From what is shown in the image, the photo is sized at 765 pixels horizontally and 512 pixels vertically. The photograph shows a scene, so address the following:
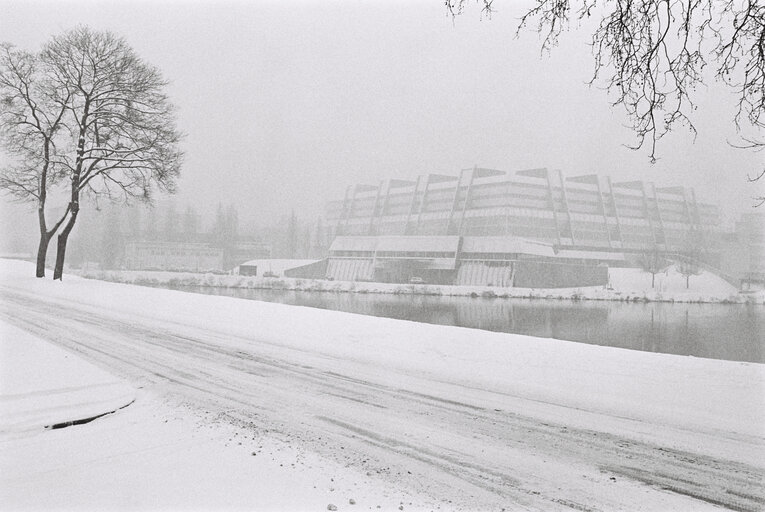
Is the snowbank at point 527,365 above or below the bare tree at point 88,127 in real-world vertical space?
below

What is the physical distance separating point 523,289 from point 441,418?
58.2 meters

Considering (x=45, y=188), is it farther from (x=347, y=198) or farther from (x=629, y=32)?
(x=347, y=198)

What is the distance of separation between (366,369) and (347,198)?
94122 mm

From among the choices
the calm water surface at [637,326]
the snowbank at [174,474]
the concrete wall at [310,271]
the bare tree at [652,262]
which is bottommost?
the calm water surface at [637,326]

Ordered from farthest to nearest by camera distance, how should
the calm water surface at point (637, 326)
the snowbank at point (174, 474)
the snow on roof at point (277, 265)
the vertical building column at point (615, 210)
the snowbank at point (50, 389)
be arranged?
the vertical building column at point (615, 210)
the snow on roof at point (277, 265)
the calm water surface at point (637, 326)
the snowbank at point (50, 389)
the snowbank at point (174, 474)

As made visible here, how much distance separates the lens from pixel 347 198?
100 m

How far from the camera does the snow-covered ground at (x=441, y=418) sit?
12.3 feet

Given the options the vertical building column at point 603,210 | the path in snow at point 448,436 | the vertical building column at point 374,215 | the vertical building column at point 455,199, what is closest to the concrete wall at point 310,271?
the vertical building column at point 374,215

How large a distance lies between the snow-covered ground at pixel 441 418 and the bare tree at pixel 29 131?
50.7ft

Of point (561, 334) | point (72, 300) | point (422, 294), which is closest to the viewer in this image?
point (72, 300)

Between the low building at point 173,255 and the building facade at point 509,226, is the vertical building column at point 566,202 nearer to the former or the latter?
the building facade at point 509,226

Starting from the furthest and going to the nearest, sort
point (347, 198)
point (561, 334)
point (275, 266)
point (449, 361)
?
1. point (347, 198)
2. point (275, 266)
3. point (561, 334)
4. point (449, 361)

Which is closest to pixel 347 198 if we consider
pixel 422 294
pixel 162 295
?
pixel 422 294

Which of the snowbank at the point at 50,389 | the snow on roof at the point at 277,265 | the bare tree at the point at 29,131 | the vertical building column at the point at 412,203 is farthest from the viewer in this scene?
the vertical building column at the point at 412,203
